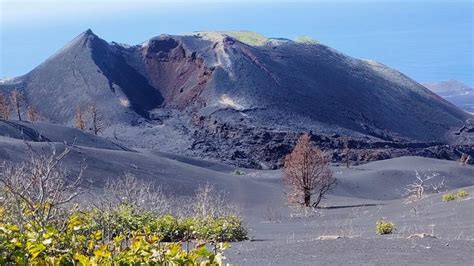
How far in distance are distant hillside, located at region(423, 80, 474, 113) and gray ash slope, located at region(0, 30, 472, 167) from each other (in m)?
47.0

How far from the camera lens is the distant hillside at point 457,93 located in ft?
392

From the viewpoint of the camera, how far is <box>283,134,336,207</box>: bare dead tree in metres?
28.0

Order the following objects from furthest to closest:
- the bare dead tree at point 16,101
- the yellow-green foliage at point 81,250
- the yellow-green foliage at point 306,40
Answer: the yellow-green foliage at point 306,40 < the bare dead tree at point 16,101 < the yellow-green foliage at point 81,250

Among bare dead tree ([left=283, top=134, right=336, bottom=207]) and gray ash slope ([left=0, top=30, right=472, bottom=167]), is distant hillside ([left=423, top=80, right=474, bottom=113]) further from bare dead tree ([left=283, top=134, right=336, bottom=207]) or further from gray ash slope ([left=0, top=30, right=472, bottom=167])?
bare dead tree ([left=283, top=134, right=336, bottom=207])

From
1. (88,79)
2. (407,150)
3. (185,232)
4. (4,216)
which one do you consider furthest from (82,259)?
(88,79)

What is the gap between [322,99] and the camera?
62219mm

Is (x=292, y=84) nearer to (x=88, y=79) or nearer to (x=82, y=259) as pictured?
(x=88, y=79)

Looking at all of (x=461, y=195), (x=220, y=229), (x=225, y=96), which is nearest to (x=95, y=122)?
(x=225, y=96)

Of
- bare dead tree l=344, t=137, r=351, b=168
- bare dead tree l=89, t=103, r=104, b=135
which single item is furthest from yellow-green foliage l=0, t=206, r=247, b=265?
bare dead tree l=89, t=103, r=104, b=135

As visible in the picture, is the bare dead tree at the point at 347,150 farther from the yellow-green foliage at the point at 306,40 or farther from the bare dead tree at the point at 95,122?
the yellow-green foliage at the point at 306,40

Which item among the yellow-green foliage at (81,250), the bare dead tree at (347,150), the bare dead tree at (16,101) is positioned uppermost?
the bare dead tree at (16,101)

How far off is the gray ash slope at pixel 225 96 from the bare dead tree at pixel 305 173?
1946 cm

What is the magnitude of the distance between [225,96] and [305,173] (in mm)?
31720

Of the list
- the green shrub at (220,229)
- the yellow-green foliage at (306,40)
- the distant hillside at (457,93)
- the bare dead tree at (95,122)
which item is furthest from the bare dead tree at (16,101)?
the distant hillside at (457,93)
